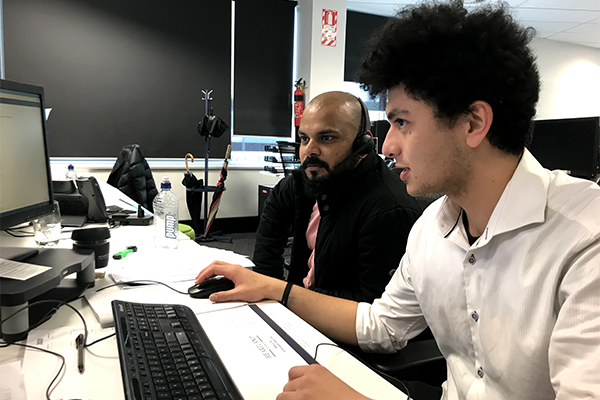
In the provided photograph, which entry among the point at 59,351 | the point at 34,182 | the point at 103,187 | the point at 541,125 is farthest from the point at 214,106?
the point at 59,351

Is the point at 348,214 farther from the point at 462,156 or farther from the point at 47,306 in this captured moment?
the point at 47,306

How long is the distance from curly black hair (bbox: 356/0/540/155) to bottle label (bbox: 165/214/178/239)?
1106 mm

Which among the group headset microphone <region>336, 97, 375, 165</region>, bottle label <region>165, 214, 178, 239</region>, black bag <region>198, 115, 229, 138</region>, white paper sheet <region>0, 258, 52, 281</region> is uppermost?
black bag <region>198, 115, 229, 138</region>

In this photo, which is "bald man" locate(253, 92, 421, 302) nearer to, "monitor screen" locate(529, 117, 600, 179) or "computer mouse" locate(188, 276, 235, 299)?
"computer mouse" locate(188, 276, 235, 299)

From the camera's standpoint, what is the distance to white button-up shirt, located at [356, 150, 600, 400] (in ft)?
1.80

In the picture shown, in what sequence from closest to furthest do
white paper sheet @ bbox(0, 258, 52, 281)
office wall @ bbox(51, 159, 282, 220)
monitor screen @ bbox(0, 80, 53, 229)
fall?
1. white paper sheet @ bbox(0, 258, 52, 281)
2. monitor screen @ bbox(0, 80, 53, 229)
3. office wall @ bbox(51, 159, 282, 220)

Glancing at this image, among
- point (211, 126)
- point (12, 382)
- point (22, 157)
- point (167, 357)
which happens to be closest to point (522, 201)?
point (167, 357)

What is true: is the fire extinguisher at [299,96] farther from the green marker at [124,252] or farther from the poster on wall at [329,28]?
the green marker at [124,252]

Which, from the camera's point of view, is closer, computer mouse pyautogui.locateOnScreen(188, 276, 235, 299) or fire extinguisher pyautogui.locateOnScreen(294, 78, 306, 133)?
computer mouse pyautogui.locateOnScreen(188, 276, 235, 299)

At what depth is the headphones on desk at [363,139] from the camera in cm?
153

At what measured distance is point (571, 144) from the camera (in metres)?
3.02

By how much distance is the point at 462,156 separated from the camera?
75 cm

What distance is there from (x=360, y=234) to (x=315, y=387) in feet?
2.43

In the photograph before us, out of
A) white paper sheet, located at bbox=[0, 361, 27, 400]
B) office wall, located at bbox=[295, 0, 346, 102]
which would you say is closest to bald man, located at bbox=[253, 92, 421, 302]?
white paper sheet, located at bbox=[0, 361, 27, 400]
